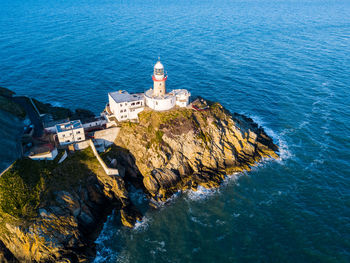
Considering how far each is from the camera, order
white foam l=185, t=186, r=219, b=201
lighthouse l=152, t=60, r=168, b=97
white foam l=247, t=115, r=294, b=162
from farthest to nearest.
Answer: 1. white foam l=247, t=115, r=294, b=162
2. lighthouse l=152, t=60, r=168, b=97
3. white foam l=185, t=186, r=219, b=201

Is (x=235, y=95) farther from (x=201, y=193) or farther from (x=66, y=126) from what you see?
(x=66, y=126)

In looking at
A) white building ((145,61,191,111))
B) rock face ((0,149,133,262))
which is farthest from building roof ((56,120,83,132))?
white building ((145,61,191,111))

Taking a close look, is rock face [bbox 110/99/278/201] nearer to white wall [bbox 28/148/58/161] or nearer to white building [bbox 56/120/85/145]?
white building [bbox 56/120/85/145]

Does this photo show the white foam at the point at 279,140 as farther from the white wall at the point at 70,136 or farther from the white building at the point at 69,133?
the white building at the point at 69,133

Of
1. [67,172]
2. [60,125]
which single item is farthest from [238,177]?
[60,125]

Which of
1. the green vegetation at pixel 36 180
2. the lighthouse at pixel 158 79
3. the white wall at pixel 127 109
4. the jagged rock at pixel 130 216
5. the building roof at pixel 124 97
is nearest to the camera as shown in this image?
the green vegetation at pixel 36 180

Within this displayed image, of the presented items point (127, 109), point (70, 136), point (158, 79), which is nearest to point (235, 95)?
point (158, 79)

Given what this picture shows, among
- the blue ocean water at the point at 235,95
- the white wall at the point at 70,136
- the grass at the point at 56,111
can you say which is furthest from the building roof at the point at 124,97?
the blue ocean water at the point at 235,95
